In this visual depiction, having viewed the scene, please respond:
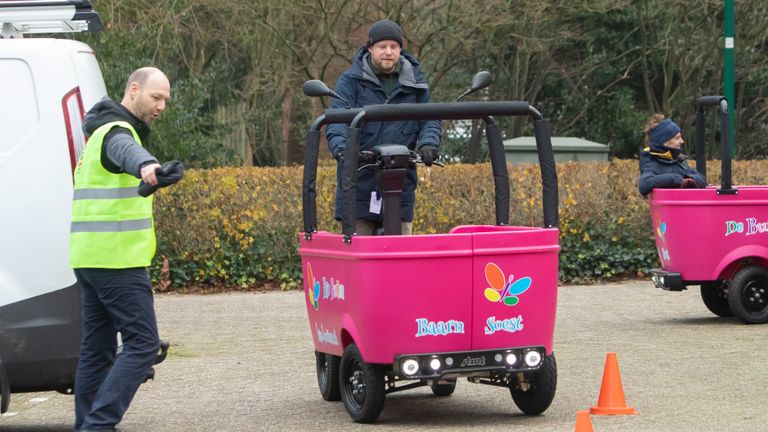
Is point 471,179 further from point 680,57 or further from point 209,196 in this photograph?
point 680,57

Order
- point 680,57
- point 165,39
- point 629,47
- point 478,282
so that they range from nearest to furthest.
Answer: point 478,282, point 165,39, point 680,57, point 629,47

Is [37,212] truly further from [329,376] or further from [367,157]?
[329,376]

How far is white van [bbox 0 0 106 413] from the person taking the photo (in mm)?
6625

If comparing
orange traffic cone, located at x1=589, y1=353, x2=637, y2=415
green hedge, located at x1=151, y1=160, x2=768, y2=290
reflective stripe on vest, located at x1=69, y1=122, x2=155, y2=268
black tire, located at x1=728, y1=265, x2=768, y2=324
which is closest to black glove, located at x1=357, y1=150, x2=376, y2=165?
reflective stripe on vest, located at x1=69, y1=122, x2=155, y2=268

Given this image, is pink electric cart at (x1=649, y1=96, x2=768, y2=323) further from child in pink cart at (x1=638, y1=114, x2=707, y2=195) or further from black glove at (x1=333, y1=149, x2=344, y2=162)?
black glove at (x1=333, y1=149, x2=344, y2=162)

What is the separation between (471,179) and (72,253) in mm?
9317

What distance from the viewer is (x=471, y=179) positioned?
15.3 metres

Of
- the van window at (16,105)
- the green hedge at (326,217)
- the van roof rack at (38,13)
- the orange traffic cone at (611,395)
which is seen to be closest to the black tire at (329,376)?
the orange traffic cone at (611,395)

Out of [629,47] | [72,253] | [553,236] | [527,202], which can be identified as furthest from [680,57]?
[72,253]

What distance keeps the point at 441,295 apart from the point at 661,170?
16.1 ft

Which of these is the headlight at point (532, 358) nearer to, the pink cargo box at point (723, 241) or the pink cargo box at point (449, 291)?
the pink cargo box at point (449, 291)

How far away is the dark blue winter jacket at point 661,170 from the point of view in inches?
440

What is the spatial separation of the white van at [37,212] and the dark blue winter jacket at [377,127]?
1657 millimetres

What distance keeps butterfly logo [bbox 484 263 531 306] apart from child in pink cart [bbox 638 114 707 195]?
14.7 feet
